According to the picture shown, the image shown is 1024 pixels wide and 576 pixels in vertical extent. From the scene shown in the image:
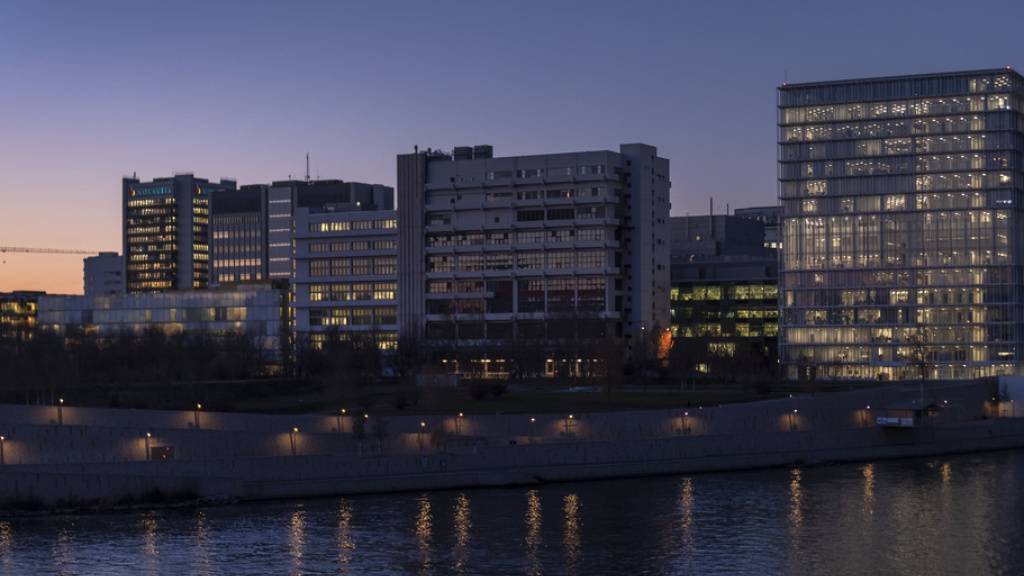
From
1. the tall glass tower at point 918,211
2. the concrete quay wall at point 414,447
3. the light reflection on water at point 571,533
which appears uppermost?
the tall glass tower at point 918,211

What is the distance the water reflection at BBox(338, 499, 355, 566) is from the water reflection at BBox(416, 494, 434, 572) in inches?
133

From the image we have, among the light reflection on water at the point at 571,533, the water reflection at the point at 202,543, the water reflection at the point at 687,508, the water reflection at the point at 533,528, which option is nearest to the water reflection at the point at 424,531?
the light reflection on water at the point at 571,533

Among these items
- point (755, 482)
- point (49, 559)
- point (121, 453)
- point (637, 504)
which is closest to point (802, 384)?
point (755, 482)

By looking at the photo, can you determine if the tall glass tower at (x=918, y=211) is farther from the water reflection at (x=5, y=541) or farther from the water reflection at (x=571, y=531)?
the water reflection at (x=5, y=541)

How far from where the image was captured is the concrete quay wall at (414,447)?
8200 cm

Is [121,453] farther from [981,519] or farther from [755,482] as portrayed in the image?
[981,519]

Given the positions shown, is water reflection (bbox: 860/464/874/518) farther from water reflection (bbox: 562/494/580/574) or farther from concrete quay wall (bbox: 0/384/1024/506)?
water reflection (bbox: 562/494/580/574)

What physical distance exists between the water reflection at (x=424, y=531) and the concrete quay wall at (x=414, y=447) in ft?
19.1

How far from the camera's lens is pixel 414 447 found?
322 feet

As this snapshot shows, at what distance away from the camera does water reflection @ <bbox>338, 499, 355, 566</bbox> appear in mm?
66688

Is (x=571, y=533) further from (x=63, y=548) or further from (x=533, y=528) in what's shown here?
(x=63, y=548)

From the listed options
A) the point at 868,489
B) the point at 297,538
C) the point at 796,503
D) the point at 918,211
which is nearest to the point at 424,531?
the point at 297,538

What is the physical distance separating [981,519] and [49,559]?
49.0 metres

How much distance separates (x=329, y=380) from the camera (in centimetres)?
14625
